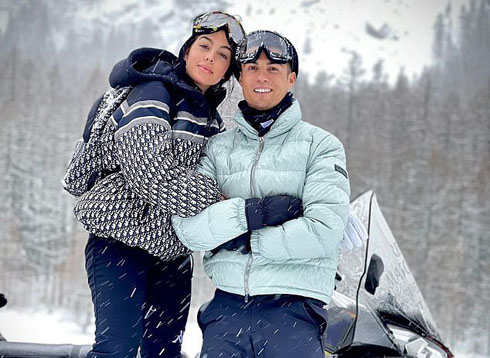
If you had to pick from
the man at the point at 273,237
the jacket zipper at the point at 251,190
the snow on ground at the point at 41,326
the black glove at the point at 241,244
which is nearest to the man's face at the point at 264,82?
the man at the point at 273,237

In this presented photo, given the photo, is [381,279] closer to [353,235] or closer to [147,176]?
[353,235]

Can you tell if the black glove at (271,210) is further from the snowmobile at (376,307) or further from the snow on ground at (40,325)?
the snow on ground at (40,325)

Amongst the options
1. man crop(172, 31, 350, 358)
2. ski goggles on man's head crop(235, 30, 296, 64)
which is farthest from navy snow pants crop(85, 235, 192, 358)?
ski goggles on man's head crop(235, 30, 296, 64)

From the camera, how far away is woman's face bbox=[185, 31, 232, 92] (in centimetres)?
214

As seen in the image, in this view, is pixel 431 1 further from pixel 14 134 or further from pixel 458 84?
pixel 14 134

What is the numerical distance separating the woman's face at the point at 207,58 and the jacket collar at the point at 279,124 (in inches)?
10.3

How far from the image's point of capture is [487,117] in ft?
133

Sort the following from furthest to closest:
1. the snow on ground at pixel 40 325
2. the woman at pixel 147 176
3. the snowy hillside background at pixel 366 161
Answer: the snowy hillside background at pixel 366 161 → the snow on ground at pixel 40 325 → the woman at pixel 147 176

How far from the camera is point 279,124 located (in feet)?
6.32

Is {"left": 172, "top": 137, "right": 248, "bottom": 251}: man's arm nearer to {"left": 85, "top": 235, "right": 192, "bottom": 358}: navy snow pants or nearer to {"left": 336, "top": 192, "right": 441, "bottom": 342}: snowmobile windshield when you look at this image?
{"left": 85, "top": 235, "right": 192, "bottom": 358}: navy snow pants

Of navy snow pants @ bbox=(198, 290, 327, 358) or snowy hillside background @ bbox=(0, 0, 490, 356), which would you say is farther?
snowy hillside background @ bbox=(0, 0, 490, 356)

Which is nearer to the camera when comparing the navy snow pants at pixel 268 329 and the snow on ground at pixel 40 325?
the navy snow pants at pixel 268 329

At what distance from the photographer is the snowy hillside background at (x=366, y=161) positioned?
2839 centimetres

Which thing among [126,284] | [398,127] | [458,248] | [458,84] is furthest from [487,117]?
[126,284]
